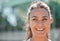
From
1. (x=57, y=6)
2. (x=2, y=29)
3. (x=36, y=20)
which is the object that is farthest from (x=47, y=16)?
(x=2, y=29)

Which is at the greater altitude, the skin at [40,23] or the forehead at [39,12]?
the forehead at [39,12]

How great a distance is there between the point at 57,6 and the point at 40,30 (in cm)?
373

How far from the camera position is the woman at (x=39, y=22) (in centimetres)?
149

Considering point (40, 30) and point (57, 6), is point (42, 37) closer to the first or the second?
point (40, 30)

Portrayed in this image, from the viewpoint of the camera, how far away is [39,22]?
1.48 meters

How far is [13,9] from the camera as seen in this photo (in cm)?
540

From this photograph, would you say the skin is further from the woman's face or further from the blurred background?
the blurred background

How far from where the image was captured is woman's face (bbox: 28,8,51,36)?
1.49 metres

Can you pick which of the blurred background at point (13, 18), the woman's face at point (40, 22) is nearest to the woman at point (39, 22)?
the woman's face at point (40, 22)

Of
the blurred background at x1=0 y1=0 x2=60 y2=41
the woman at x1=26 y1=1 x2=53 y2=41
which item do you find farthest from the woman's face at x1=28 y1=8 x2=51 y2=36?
the blurred background at x1=0 y1=0 x2=60 y2=41

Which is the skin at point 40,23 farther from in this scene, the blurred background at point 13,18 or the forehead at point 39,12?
the blurred background at point 13,18

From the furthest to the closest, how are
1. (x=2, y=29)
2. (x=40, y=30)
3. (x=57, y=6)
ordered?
1. (x=2, y=29)
2. (x=57, y=6)
3. (x=40, y=30)

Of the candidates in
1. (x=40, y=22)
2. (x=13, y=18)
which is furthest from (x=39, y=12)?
(x=13, y=18)

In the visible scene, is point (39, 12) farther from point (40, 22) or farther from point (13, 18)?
point (13, 18)
